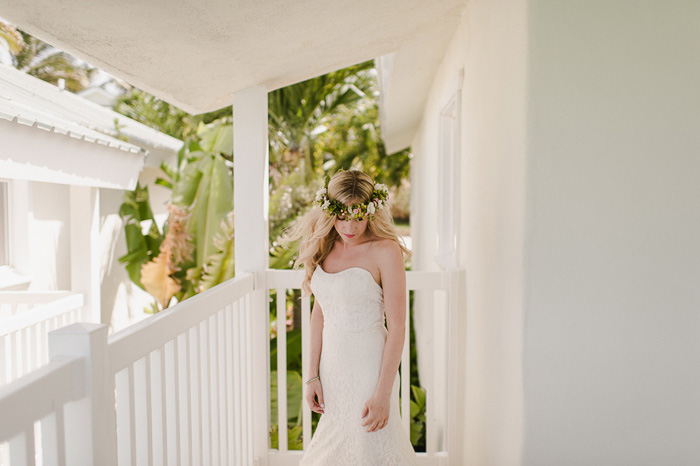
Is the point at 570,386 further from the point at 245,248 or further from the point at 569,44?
the point at 245,248

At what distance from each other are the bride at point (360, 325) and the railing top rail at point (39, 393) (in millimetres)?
1184

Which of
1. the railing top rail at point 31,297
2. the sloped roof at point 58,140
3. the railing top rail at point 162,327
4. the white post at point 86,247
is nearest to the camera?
the railing top rail at point 162,327

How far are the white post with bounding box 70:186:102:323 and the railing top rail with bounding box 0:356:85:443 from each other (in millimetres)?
3843

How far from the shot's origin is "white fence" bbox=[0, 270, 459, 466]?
4.37 ft

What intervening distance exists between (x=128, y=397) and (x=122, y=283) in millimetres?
6959

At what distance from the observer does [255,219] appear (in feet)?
11.5

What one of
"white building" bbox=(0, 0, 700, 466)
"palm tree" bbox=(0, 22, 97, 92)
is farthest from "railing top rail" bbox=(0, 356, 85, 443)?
"palm tree" bbox=(0, 22, 97, 92)

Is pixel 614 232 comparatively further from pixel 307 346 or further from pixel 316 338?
pixel 307 346

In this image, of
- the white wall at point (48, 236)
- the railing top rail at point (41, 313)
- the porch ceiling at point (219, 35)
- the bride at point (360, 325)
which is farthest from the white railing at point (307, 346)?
the white wall at point (48, 236)

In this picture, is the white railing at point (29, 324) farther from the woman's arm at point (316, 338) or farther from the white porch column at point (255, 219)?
the woman's arm at point (316, 338)

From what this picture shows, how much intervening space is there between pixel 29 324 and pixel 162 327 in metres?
2.30

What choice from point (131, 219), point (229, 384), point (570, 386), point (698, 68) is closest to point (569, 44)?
point (698, 68)

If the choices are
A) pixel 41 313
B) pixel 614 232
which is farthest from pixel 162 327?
pixel 41 313

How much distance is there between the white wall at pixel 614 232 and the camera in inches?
75.4
